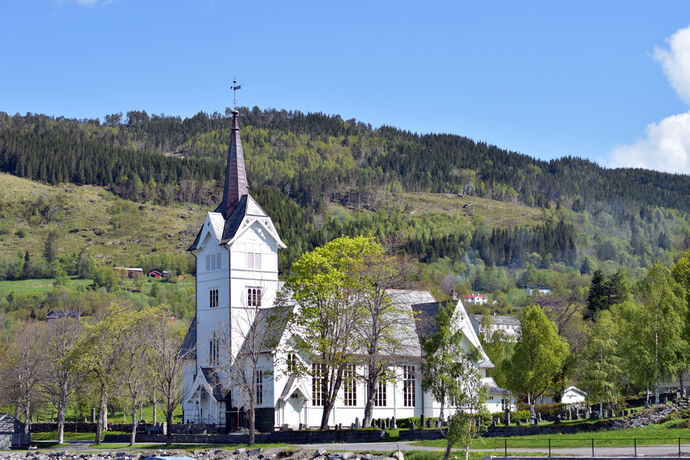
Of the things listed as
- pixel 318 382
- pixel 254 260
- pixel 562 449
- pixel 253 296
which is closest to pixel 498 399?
pixel 318 382

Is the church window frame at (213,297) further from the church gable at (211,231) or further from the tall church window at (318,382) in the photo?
the tall church window at (318,382)

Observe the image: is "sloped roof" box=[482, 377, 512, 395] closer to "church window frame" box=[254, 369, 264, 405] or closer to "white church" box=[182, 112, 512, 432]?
"white church" box=[182, 112, 512, 432]

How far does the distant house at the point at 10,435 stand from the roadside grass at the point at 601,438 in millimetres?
33509

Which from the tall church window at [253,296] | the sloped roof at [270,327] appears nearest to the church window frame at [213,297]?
the tall church window at [253,296]

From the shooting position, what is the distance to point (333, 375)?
62281 millimetres

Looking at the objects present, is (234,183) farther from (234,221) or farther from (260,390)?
(260,390)

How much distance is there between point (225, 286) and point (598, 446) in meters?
35.2

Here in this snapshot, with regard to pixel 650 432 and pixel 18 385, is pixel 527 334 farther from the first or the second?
pixel 18 385

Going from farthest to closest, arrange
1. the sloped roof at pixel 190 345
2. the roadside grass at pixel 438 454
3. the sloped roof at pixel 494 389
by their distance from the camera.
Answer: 1. the sloped roof at pixel 494 389
2. the sloped roof at pixel 190 345
3. the roadside grass at pixel 438 454

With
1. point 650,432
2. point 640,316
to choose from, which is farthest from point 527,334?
point 650,432

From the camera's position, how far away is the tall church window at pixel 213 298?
70.4 metres

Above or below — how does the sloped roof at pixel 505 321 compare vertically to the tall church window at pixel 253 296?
below

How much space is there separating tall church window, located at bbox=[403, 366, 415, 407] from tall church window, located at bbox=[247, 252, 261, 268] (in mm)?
15033

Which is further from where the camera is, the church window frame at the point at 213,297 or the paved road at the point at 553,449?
the church window frame at the point at 213,297
